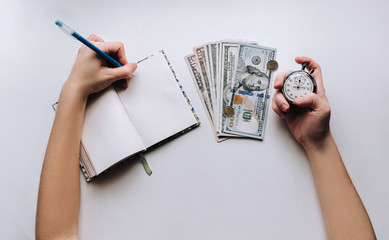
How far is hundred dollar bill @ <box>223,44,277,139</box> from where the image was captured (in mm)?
943

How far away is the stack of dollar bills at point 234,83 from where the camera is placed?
0.95 metres

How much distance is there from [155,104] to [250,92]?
1.11 feet

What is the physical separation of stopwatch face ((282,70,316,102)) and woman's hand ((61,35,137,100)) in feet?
1.69

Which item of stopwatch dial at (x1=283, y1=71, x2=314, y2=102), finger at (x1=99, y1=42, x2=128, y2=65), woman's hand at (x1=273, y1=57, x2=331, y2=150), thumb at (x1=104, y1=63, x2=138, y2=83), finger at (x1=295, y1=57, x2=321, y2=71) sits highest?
finger at (x1=99, y1=42, x2=128, y2=65)

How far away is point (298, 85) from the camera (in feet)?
2.84

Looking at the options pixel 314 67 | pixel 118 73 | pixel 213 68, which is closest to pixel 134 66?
pixel 118 73

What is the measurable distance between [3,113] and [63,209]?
0.45 metres

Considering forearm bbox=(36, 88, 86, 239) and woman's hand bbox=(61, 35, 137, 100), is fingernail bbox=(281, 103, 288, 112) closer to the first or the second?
woman's hand bbox=(61, 35, 137, 100)

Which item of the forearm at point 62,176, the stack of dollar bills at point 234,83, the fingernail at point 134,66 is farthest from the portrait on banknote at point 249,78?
the forearm at point 62,176

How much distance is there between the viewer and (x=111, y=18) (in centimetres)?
101

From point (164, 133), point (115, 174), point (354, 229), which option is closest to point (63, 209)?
point (115, 174)

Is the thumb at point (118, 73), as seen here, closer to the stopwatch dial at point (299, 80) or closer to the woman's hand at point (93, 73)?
the woman's hand at point (93, 73)

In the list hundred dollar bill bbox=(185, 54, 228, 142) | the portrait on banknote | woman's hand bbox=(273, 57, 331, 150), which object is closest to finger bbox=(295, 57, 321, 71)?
woman's hand bbox=(273, 57, 331, 150)

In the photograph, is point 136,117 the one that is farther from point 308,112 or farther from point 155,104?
point 308,112
